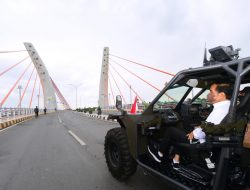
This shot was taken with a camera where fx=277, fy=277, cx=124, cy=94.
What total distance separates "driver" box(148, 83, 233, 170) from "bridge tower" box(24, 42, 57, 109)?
221 feet

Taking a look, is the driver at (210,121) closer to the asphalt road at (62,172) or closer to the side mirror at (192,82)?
the side mirror at (192,82)

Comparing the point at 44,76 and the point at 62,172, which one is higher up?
the point at 44,76

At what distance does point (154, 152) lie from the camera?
409 centimetres

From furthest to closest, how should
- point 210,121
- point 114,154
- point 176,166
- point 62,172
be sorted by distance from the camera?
point 62,172
point 114,154
point 176,166
point 210,121

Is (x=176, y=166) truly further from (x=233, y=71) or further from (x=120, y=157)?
(x=233, y=71)

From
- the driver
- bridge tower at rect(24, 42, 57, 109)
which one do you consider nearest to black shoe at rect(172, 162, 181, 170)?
the driver

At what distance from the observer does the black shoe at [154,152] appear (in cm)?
397

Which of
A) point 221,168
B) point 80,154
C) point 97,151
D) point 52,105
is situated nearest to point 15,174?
point 80,154

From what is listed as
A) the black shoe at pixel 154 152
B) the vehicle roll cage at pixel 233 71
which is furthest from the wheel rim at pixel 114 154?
the vehicle roll cage at pixel 233 71

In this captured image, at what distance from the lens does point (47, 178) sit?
16.3 ft

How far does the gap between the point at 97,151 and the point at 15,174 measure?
2.59 meters

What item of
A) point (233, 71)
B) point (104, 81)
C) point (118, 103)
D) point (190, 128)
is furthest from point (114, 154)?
point (104, 81)

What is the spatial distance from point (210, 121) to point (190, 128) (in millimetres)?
1390

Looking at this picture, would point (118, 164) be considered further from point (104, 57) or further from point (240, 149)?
point (104, 57)
